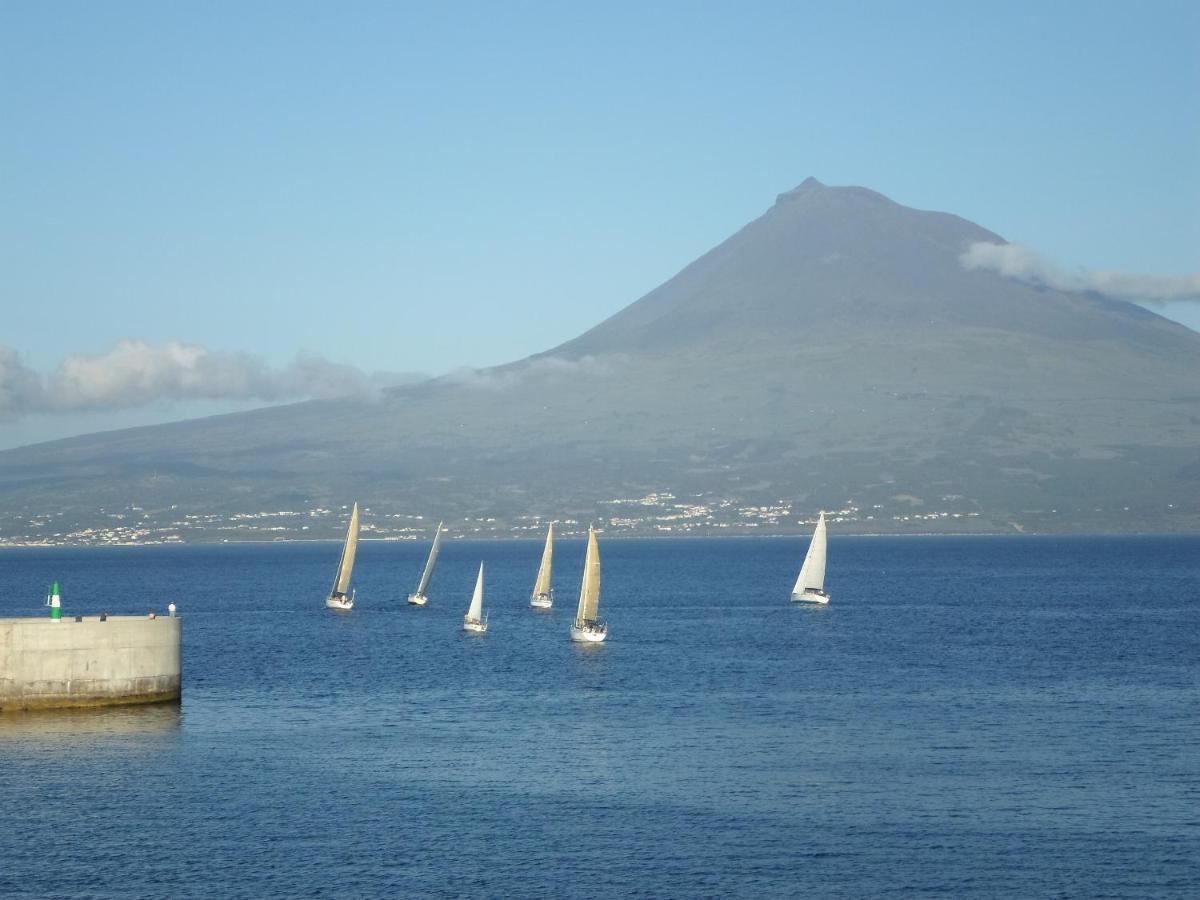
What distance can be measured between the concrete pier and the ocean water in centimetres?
98

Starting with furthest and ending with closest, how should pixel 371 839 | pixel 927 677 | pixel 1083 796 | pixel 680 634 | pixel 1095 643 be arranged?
pixel 680 634 < pixel 1095 643 < pixel 927 677 < pixel 1083 796 < pixel 371 839

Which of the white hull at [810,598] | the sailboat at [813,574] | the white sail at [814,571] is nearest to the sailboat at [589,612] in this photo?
the white hull at [810,598]

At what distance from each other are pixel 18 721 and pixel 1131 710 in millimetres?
44015

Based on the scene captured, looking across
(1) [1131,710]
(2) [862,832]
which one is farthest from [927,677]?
(2) [862,832]

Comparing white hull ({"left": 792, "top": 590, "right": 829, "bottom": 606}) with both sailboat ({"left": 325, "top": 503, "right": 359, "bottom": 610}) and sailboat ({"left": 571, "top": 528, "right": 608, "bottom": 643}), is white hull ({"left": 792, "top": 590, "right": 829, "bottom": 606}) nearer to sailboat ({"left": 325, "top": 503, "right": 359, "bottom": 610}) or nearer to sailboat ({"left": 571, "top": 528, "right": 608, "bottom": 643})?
sailboat ({"left": 325, "top": 503, "right": 359, "bottom": 610})

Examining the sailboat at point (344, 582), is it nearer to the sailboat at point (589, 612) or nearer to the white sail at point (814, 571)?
the sailboat at point (589, 612)

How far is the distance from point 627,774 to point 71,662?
23143 mm

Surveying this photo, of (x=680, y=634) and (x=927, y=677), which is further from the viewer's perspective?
(x=680, y=634)

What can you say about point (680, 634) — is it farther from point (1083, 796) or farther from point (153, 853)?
point (153, 853)

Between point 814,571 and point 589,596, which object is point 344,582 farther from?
point 814,571

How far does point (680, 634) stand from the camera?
359 ft

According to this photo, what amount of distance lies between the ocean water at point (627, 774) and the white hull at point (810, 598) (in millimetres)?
36702

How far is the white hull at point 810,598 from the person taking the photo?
139125mm

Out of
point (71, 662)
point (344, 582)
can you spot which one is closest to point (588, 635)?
point (344, 582)
